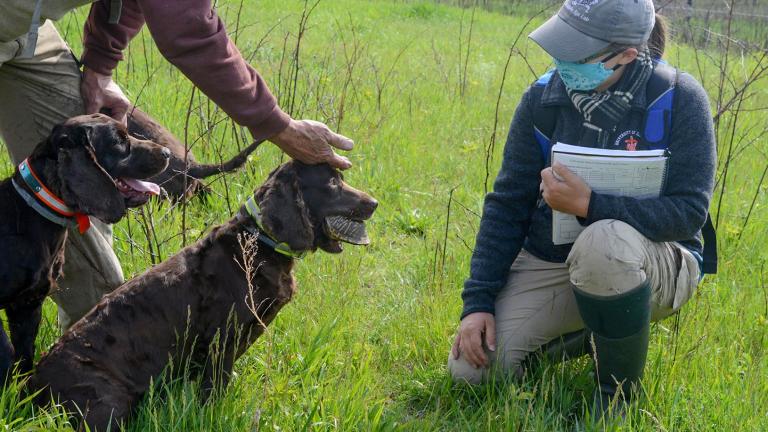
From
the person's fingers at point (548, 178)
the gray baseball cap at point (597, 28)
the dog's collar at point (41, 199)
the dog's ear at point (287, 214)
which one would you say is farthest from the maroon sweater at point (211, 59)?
the gray baseball cap at point (597, 28)

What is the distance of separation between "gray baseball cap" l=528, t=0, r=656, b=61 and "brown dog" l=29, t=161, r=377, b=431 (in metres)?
1.00

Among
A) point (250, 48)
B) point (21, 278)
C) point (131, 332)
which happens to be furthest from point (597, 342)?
point (250, 48)

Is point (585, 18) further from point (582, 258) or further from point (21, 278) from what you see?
point (21, 278)

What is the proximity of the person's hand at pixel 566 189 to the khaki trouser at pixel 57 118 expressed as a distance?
6.67 feet

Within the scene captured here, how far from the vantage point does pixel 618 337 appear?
3061mm

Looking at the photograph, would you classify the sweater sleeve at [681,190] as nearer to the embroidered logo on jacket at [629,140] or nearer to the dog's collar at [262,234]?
the embroidered logo on jacket at [629,140]

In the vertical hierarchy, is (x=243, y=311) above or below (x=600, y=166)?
below

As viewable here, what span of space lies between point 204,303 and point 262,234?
1.15 feet

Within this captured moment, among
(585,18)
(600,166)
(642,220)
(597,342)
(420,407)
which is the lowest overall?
(420,407)

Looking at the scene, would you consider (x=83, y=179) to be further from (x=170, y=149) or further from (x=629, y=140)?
(x=629, y=140)

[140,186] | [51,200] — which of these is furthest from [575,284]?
[51,200]

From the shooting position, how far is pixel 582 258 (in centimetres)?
303

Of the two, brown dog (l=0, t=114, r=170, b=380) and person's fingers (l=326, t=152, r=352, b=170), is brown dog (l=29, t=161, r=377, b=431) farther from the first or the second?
brown dog (l=0, t=114, r=170, b=380)

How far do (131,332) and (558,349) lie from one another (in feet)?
5.92
